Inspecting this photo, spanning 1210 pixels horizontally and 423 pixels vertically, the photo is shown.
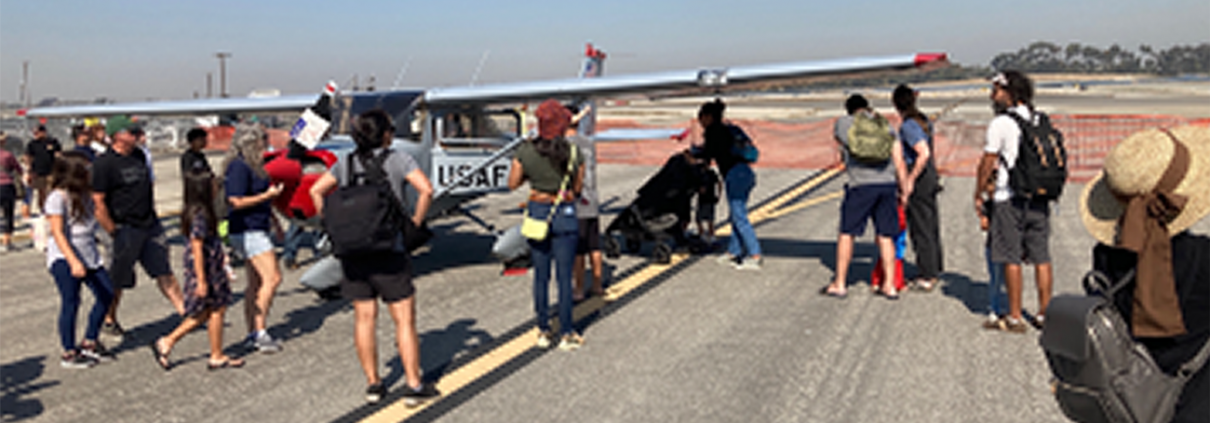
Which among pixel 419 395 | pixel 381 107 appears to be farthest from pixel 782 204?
pixel 419 395

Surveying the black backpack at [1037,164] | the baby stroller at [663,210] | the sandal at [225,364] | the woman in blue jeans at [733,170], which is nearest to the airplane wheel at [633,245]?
the baby stroller at [663,210]

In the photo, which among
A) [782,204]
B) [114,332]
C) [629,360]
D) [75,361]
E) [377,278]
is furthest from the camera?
[782,204]

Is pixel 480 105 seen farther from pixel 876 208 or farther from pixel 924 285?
pixel 924 285

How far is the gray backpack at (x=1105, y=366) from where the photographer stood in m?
2.39

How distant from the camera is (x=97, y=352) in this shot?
5641 mm

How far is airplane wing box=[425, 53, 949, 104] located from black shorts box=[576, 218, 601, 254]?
7.32 ft

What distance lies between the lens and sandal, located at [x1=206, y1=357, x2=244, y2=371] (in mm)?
5418

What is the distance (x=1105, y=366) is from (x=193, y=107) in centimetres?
1177

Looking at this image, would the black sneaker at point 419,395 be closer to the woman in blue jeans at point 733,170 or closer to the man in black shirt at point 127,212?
the man in black shirt at point 127,212

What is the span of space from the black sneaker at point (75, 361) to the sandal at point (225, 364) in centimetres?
82

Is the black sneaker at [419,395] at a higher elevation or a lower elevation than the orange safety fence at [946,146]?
lower

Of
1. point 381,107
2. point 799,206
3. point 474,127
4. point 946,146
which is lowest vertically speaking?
point 799,206

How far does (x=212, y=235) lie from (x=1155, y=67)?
191375mm

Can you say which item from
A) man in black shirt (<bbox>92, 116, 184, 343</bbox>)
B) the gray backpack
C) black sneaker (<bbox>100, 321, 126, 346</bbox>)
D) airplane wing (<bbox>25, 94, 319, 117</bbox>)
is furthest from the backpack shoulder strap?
airplane wing (<bbox>25, 94, 319, 117</bbox>)
